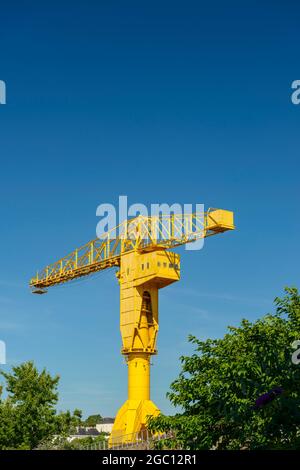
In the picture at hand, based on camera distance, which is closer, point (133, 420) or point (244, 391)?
point (244, 391)

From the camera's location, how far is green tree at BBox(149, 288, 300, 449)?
30.8m

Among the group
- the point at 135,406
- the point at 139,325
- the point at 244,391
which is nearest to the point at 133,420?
the point at 135,406

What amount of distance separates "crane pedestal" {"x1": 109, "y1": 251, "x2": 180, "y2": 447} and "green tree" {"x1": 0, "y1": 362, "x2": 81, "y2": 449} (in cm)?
559

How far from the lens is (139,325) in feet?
241

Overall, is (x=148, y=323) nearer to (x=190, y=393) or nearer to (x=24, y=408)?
(x=24, y=408)

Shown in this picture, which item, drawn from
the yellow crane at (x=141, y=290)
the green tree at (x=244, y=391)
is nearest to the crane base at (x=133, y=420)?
the yellow crane at (x=141, y=290)

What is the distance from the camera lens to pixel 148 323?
244 feet

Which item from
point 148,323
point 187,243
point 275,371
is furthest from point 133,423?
point 275,371

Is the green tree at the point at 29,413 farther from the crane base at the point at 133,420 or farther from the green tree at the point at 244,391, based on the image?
the green tree at the point at 244,391

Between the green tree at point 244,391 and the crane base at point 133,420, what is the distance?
31706mm

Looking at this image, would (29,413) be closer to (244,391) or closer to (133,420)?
(133,420)

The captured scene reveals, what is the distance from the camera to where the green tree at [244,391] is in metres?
30.8

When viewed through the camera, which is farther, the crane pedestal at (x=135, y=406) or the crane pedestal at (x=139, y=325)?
the crane pedestal at (x=139, y=325)

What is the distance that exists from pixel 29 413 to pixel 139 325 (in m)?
13.2
